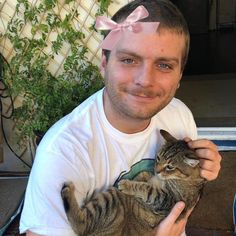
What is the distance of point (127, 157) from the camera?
3.81 ft

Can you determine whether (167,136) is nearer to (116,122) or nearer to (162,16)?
(116,122)

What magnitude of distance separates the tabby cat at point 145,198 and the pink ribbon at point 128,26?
349mm

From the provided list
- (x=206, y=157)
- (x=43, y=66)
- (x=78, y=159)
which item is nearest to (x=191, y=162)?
(x=206, y=157)

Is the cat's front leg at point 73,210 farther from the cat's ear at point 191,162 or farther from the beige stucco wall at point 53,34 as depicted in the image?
the beige stucco wall at point 53,34

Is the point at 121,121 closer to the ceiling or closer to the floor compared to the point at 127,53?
closer to the floor

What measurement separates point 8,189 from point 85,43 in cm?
93

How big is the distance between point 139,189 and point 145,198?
0.17ft

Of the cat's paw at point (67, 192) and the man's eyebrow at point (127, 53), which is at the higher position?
the man's eyebrow at point (127, 53)

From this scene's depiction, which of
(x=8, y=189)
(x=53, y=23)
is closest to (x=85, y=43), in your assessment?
(x=53, y=23)

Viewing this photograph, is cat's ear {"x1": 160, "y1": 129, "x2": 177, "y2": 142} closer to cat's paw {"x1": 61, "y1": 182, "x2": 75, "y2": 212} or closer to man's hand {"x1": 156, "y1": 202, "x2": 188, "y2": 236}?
man's hand {"x1": 156, "y1": 202, "x2": 188, "y2": 236}

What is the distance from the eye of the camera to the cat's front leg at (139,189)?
3.83ft

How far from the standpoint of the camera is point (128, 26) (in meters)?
1.06

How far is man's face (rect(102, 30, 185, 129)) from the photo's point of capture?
1.06 m

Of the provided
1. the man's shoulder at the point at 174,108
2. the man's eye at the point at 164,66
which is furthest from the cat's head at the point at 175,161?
the man's eye at the point at 164,66
